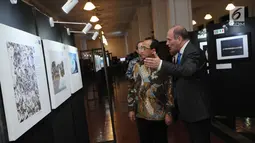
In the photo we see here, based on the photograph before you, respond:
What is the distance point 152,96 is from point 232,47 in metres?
2.34

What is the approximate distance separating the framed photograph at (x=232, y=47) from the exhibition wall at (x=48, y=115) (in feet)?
8.32

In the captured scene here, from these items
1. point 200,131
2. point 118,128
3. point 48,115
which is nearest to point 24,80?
point 48,115

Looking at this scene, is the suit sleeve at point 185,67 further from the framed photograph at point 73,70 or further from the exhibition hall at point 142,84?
the framed photograph at point 73,70

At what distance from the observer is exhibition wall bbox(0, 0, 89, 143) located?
1474 millimetres

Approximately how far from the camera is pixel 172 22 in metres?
6.25

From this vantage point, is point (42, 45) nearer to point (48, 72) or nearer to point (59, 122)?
point (48, 72)

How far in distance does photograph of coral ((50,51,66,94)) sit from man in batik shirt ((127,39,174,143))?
84 centimetres

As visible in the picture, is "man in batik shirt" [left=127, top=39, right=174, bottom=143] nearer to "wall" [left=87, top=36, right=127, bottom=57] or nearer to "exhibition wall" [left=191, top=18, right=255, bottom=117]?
"exhibition wall" [left=191, top=18, right=255, bottom=117]

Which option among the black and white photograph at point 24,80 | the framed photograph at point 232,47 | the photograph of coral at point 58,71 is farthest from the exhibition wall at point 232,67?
the black and white photograph at point 24,80

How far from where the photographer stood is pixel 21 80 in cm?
152

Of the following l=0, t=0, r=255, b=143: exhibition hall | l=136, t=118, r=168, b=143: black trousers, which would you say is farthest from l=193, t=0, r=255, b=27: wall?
l=136, t=118, r=168, b=143: black trousers

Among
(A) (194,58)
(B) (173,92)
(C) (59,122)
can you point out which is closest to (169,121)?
(B) (173,92)

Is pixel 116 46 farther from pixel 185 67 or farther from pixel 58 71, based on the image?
pixel 185 67

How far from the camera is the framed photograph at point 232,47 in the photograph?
364cm
